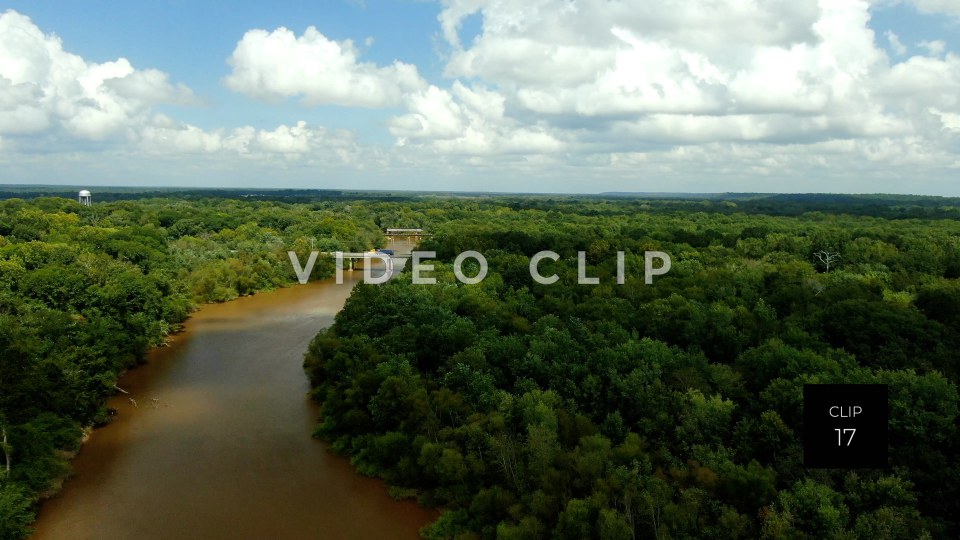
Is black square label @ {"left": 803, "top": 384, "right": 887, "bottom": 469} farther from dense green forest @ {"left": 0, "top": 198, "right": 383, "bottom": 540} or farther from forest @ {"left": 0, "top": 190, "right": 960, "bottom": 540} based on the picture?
dense green forest @ {"left": 0, "top": 198, "right": 383, "bottom": 540}

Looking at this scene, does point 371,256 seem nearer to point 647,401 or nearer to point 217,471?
point 217,471

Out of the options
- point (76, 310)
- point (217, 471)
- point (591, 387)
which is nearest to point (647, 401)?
point (591, 387)

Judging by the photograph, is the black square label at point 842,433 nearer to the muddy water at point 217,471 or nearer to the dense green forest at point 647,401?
the dense green forest at point 647,401

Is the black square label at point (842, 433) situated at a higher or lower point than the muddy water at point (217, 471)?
higher

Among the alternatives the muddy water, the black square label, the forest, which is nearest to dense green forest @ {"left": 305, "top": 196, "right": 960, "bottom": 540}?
the forest

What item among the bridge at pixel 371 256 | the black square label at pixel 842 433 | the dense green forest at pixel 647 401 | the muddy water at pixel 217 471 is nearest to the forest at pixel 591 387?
the dense green forest at pixel 647 401

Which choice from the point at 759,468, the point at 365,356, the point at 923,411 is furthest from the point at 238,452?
the point at 923,411

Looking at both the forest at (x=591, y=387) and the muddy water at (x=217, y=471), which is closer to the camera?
the forest at (x=591, y=387)
